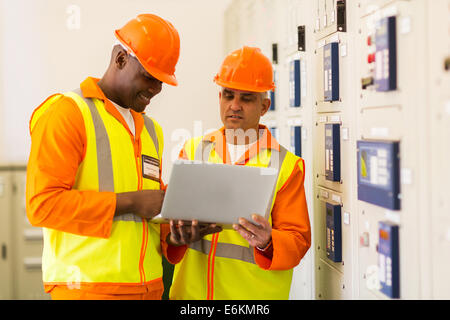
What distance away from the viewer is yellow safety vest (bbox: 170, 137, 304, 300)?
192 cm

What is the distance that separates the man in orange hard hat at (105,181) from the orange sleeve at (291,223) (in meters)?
0.29

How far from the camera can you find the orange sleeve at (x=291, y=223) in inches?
71.4

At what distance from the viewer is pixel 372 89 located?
5.55 feet

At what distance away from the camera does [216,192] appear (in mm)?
1498

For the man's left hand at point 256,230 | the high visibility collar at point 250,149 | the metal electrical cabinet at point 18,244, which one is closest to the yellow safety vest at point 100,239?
the man's left hand at point 256,230

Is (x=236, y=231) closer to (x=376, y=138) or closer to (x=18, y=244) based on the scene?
(x=376, y=138)

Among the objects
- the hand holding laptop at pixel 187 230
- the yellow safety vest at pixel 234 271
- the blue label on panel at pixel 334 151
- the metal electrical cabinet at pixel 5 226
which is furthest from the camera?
the metal electrical cabinet at pixel 5 226

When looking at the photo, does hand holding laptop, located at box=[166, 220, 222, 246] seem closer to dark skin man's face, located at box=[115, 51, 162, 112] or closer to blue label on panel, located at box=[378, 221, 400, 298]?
dark skin man's face, located at box=[115, 51, 162, 112]

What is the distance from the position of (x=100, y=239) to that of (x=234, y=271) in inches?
24.1

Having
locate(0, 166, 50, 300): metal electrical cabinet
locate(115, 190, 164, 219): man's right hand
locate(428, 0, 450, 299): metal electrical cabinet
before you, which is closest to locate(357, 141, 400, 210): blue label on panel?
locate(428, 0, 450, 299): metal electrical cabinet

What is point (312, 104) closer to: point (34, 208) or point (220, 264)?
point (220, 264)

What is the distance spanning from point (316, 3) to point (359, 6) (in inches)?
19.2

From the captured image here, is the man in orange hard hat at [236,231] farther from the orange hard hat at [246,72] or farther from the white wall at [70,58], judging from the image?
the white wall at [70,58]
